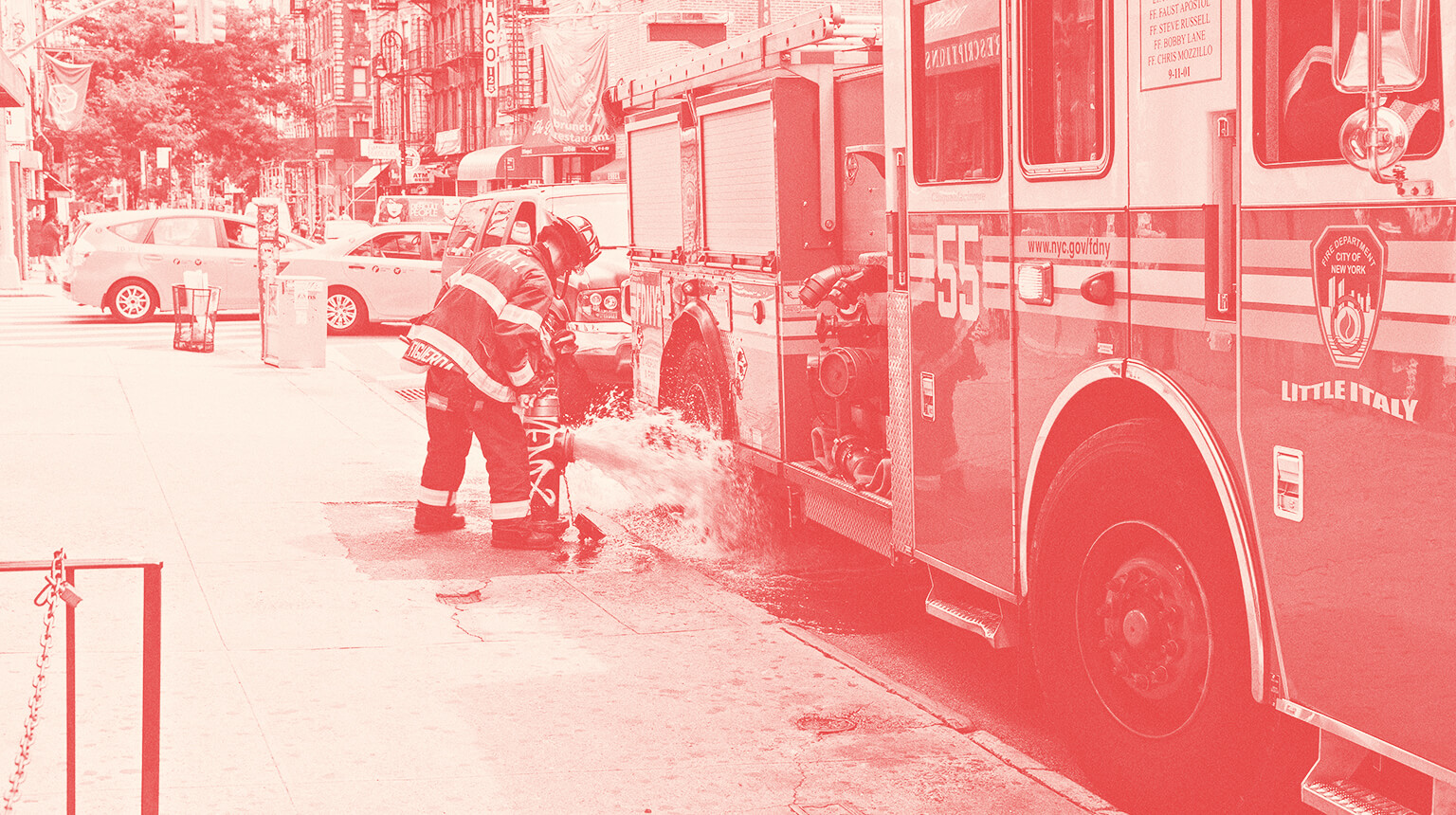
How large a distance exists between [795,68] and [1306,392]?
13.2ft

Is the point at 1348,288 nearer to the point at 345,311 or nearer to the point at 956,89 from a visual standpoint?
the point at 956,89

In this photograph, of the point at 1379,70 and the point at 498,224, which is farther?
the point at 498,224

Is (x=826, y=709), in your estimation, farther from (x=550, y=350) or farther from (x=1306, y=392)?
(x=550, y=350)

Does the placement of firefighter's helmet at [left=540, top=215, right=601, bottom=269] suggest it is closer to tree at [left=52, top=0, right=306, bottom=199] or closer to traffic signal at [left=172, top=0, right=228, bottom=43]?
traffic signal at [left=172, top=0, right=228, bottom=43]

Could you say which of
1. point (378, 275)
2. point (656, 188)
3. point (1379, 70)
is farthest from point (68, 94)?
point (1379, 70)

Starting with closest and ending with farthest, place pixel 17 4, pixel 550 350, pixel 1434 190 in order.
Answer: pixel 1434 190 → pixel 550 350 → pixel 17 4

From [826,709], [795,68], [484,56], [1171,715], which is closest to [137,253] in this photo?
[795,68]

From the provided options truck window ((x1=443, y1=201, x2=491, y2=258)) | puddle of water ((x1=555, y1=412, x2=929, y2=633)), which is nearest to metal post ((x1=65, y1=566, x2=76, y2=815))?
puddle of water ((x1=555, y1=412, x2=929, y2=633))

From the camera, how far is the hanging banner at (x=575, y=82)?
116 ft

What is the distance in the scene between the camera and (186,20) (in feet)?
86.2

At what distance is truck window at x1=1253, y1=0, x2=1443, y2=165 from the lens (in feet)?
12.3

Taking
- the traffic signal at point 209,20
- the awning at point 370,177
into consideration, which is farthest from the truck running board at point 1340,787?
the awning at point 370,177

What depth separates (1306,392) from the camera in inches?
149

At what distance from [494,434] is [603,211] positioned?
5.86 meters
